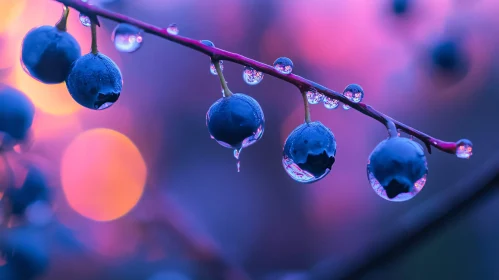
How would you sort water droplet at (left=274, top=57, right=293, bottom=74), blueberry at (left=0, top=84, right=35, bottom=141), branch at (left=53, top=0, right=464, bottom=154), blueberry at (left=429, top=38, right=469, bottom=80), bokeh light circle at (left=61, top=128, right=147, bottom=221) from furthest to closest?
bokeh light circle at (left=61, top=128, right=147, bottom=221) → blueberry at (left=429, top=38, right=469, bottom=80) → blueberry at (left=0, top=84, right=35, bottom=141) → water droplet at (left=274, top=57, right=293, bottom=74) → branch at (left=53, top=0, right=464, bottom=154)

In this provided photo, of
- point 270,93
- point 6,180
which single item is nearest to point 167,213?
point 6,180

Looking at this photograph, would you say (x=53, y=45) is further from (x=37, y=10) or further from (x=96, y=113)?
(x=96, y=113)

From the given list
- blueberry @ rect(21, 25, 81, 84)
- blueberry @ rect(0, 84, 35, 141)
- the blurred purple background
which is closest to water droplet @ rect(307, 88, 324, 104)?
blueberry @ rect(21, 25, 81, 84)

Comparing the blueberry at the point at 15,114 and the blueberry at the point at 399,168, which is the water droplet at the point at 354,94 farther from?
the blueberry at the point at 15,114

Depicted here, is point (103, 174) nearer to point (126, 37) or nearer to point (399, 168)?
point (126, 37)

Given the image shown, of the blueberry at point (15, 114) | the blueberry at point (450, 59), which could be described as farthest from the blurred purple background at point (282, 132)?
the blueberry at point (15, 114)

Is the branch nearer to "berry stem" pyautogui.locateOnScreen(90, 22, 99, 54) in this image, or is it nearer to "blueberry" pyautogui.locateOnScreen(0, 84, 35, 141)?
"berry stem" pyautogui.locateOnScreen(90, 22, 99, 54)

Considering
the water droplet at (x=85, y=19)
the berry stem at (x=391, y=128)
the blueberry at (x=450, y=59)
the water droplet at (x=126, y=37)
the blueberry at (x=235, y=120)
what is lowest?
the berry stem at (x=391, y=128)
